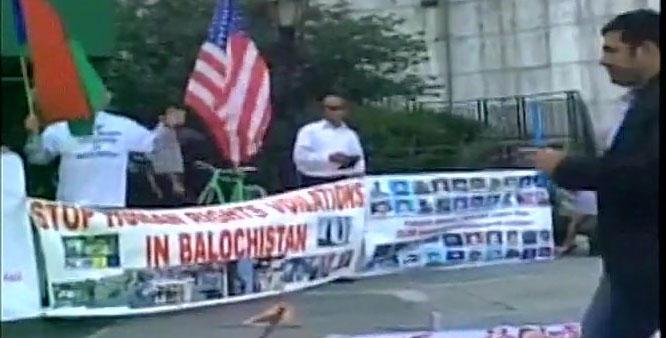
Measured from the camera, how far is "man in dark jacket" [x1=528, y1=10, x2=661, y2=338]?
15.5ft

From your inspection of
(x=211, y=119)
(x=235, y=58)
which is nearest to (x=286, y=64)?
(x=235, y=58)

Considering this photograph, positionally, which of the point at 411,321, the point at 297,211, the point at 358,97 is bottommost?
the point at 411,321

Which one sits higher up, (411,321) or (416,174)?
(416,174)

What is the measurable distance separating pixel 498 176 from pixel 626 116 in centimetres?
52

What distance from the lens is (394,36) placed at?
4793 mm

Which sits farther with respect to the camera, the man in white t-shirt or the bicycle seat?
the bicycle seat

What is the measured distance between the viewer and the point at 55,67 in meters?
4.34

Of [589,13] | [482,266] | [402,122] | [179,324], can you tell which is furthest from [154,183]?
[589,13]

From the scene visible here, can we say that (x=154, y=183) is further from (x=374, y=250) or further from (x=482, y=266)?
(x=482, y=266)

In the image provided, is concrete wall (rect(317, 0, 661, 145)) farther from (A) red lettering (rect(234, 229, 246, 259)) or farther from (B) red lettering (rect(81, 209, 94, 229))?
(B) red lettering (rect(81, 209, 94, 229))

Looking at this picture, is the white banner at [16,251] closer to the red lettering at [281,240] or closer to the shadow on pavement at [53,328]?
the shadow on pavement at [53,328]

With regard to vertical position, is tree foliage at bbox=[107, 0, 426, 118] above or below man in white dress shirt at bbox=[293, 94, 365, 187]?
above

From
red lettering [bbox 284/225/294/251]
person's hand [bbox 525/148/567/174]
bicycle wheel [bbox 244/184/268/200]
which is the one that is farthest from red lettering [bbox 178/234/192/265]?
person's hand [bbox 525/148/567/174]

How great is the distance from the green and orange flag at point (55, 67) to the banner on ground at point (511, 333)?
1209mm
